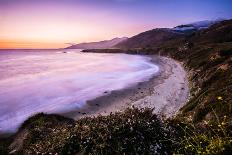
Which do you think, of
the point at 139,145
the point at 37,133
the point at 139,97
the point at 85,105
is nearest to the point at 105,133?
the point at 139,145

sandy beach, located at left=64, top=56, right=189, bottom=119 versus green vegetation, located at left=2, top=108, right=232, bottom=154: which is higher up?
green vegetation, located at left=2, top=108, right=232, bottom=154

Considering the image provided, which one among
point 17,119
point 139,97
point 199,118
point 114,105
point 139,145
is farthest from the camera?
point 139,97

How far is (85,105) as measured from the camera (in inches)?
1200

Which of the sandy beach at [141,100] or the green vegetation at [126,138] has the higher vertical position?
the green vegetation at [126,138]

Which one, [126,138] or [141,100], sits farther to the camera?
[141,100]

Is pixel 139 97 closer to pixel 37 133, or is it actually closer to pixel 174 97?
pixel 174 97

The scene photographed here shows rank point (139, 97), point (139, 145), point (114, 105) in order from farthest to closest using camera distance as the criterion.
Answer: point (139, 97) < point (114, 105) < point (139, 145)

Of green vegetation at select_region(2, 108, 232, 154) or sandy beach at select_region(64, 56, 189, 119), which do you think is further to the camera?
sandy beach at select_region(64, 56, 189, 119)

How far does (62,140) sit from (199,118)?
8.33 meters

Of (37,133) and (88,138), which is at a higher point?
(88,138)

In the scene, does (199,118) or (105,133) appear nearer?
(105,133)

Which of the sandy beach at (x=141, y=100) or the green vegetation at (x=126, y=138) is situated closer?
Answer: the green vegetation at (x=126, y=138)

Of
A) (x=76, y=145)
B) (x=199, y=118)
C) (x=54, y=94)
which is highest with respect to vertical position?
(x=76, y=145)

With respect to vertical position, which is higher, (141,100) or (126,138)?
(126,138)
